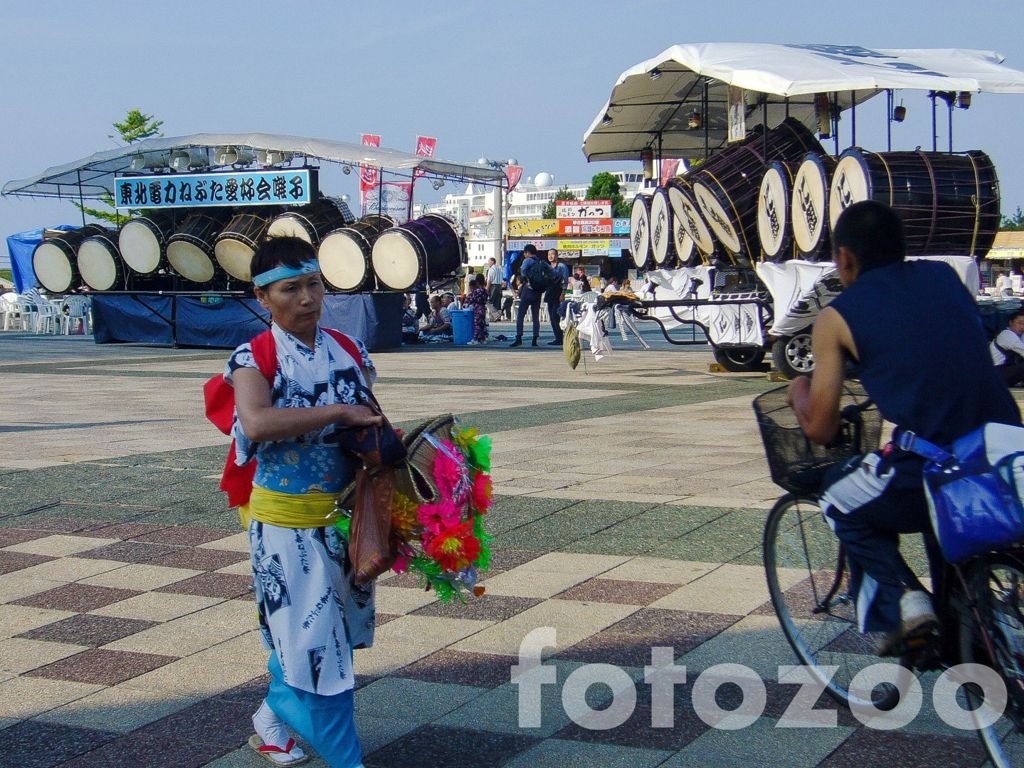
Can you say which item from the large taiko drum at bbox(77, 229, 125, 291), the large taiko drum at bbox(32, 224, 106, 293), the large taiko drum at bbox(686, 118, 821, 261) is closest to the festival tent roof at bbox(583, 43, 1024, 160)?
the large taiko drum at bbox(686, 118, 821, 261)

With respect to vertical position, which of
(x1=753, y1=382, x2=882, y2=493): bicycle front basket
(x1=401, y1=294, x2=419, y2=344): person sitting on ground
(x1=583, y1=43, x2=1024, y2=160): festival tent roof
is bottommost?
(x1=401, y1=294, x2=419, y2=344): person sitting on ground

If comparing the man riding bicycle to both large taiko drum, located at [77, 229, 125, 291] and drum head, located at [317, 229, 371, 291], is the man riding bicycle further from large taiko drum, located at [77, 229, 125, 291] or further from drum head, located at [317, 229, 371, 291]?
large taiko drum, located at [77, 229, 125, 291]

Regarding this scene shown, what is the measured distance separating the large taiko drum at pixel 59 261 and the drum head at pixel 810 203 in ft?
50.7

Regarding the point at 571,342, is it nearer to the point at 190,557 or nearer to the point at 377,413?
the point at 190,557

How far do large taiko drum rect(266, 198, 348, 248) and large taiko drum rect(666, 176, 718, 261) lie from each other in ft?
23.3

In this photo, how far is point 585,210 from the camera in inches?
3910

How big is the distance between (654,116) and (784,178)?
16.9ft

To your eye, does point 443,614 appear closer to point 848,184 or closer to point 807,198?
point 848,184

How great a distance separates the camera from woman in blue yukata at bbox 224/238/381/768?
10.1 ft

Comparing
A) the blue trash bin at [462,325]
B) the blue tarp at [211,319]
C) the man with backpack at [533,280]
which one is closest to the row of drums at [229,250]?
the blue tarp at [211,319]

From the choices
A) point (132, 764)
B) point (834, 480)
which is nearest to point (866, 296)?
point (834, 480)

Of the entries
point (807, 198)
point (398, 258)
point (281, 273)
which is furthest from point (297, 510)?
point (398, 258)

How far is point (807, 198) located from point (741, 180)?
1.62m

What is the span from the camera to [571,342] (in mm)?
14883
